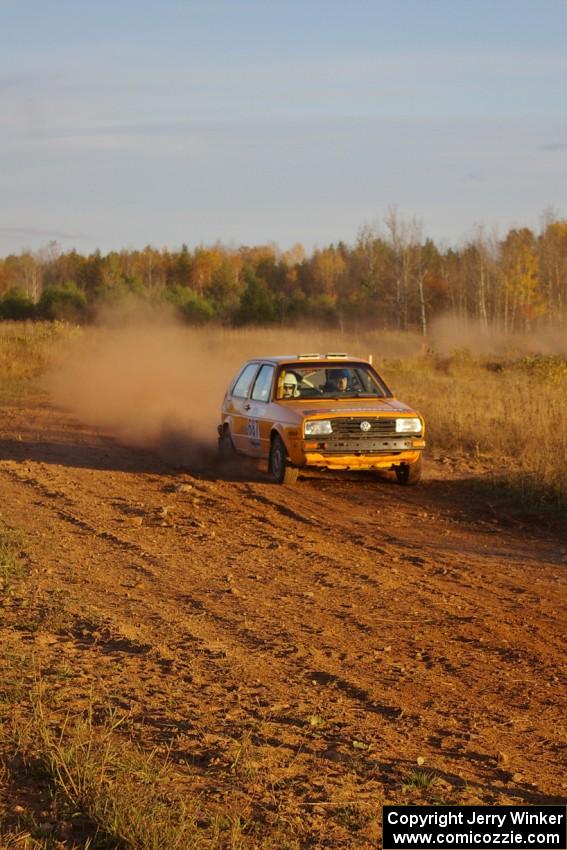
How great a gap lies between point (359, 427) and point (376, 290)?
70.1 metres

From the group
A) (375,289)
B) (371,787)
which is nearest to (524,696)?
(371,787)

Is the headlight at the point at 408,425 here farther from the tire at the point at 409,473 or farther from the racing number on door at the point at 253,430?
the racing number on door at the point at 253,430

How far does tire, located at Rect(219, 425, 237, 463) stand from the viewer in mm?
14846

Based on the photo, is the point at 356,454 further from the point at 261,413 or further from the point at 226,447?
the point at 226,447

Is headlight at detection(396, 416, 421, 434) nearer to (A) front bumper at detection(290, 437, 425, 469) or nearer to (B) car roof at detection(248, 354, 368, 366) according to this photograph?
(A) front bumper at detection(290, 437, 425, 469)

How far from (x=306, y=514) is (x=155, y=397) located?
1264 centimetres

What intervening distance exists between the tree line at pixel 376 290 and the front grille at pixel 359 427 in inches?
1703

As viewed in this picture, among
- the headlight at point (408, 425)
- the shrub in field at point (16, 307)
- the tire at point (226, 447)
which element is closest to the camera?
the headlight at point (408, 425)

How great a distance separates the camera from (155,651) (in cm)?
626

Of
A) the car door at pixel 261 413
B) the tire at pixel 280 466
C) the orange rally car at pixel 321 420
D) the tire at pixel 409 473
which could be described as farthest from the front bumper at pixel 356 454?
the car door at pixel 261 413

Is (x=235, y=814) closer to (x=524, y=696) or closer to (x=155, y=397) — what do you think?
(x=524, y=696)

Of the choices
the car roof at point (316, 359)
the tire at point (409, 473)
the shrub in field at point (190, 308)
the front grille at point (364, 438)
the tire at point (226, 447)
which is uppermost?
the shrub in field at point (190, 308)

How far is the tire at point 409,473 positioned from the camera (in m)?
12.9

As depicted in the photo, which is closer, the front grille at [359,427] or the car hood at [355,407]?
the front grille at [359,427]
